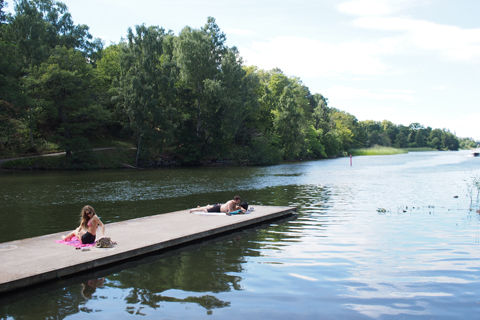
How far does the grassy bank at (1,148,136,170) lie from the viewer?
42.7m

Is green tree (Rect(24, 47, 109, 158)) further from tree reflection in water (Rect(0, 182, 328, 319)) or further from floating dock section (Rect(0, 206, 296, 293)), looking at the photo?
tree reflection in water (Rect(0, 182, 328, 319))

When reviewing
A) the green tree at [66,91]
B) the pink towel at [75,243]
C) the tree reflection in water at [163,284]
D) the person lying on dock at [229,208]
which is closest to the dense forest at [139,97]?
the green tree at [66,91]

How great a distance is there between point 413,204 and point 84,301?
1589 centimetres

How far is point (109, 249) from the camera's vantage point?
28.0ft

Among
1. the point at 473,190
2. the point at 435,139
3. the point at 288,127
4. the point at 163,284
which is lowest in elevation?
the point at 163,284

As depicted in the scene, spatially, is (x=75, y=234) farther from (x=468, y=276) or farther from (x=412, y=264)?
(x=468, y=276)

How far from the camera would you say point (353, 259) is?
29.0ft

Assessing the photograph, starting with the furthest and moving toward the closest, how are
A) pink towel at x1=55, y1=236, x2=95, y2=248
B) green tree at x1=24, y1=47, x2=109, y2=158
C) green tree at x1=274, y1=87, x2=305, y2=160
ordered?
green tree at x1=274, y1=87, x2=305, y2=160, green tree at x1=24, y1=47, x2=109, y2=158, pink towel at x1=55, y1=236, x2=95, y2=248

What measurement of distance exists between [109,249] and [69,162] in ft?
132

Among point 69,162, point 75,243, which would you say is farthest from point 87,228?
point 69,162

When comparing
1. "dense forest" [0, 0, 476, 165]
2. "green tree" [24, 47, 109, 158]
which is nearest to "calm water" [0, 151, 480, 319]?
"green tree" [24, 47, 109, 158]

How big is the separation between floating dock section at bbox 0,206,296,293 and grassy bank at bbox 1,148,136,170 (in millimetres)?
35849

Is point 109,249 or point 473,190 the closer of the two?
point 109,249

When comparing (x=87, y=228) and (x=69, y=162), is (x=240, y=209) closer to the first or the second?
(x=87, y=228)
